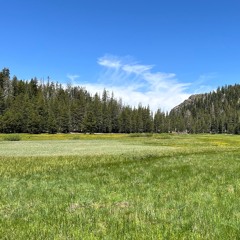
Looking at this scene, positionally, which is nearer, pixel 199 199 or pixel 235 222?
pixel 235 222

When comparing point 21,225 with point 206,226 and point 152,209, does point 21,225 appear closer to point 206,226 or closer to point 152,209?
point 152,209

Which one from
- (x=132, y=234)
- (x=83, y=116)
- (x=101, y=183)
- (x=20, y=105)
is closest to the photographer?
(x=132, y=234)

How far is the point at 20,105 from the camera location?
552 feet

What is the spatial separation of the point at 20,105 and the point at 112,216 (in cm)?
16554

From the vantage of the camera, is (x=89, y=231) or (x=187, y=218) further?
(x=187, y=218)

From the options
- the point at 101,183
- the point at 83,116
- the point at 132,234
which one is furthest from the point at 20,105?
the point at 132,234

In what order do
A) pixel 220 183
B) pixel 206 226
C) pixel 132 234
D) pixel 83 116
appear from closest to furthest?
1. pixel 132 234
2. pixel 206 226
3. pixel 220 183
4. pixel 83 116

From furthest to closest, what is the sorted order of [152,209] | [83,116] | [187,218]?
[83,116] → [152,209] → [187,218]

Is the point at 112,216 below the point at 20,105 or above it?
below

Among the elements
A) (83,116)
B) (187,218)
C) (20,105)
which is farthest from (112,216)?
(83,116)

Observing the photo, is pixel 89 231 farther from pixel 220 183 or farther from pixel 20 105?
pixel 20 105

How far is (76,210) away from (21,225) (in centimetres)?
256

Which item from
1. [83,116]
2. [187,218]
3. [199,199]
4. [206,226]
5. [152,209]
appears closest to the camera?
[206,226]

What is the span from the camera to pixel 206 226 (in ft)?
33.7
